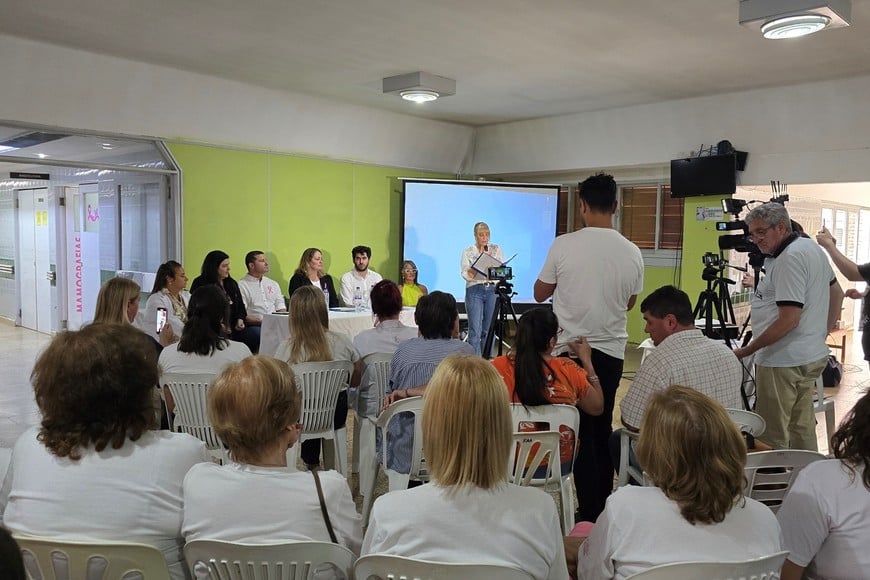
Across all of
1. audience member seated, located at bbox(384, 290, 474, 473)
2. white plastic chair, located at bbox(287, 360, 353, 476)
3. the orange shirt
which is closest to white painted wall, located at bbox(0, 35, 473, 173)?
white plastic chair, located at bbox(287, 360, 353, 476)

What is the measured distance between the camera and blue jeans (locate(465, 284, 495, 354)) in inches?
289

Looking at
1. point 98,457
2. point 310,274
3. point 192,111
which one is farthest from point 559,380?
point 192,111

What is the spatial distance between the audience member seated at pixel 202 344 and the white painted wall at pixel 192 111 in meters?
3.39

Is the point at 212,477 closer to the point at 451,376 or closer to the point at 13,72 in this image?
the point at 451,376

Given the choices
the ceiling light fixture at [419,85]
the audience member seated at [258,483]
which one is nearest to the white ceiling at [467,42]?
the ceiling light fixture at [419,85]

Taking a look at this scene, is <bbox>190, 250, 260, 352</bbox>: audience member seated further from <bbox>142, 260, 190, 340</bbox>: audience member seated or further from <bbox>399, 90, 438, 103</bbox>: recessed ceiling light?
<bbox>399, 90, 438, 103</bbox>: recessed ceiling light

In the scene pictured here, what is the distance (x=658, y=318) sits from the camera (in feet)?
9.00

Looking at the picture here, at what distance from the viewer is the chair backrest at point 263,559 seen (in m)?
1.39

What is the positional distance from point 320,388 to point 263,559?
188 centimetres

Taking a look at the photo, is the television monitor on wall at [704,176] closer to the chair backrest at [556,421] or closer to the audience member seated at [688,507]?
the chair backrest at [556,421]

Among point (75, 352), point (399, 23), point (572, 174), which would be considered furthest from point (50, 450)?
point (572, 174)

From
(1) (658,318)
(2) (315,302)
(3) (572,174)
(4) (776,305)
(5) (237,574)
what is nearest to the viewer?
(5) (237,574)

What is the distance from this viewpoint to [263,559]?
1.39 m

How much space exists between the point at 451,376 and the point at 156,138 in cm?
554
